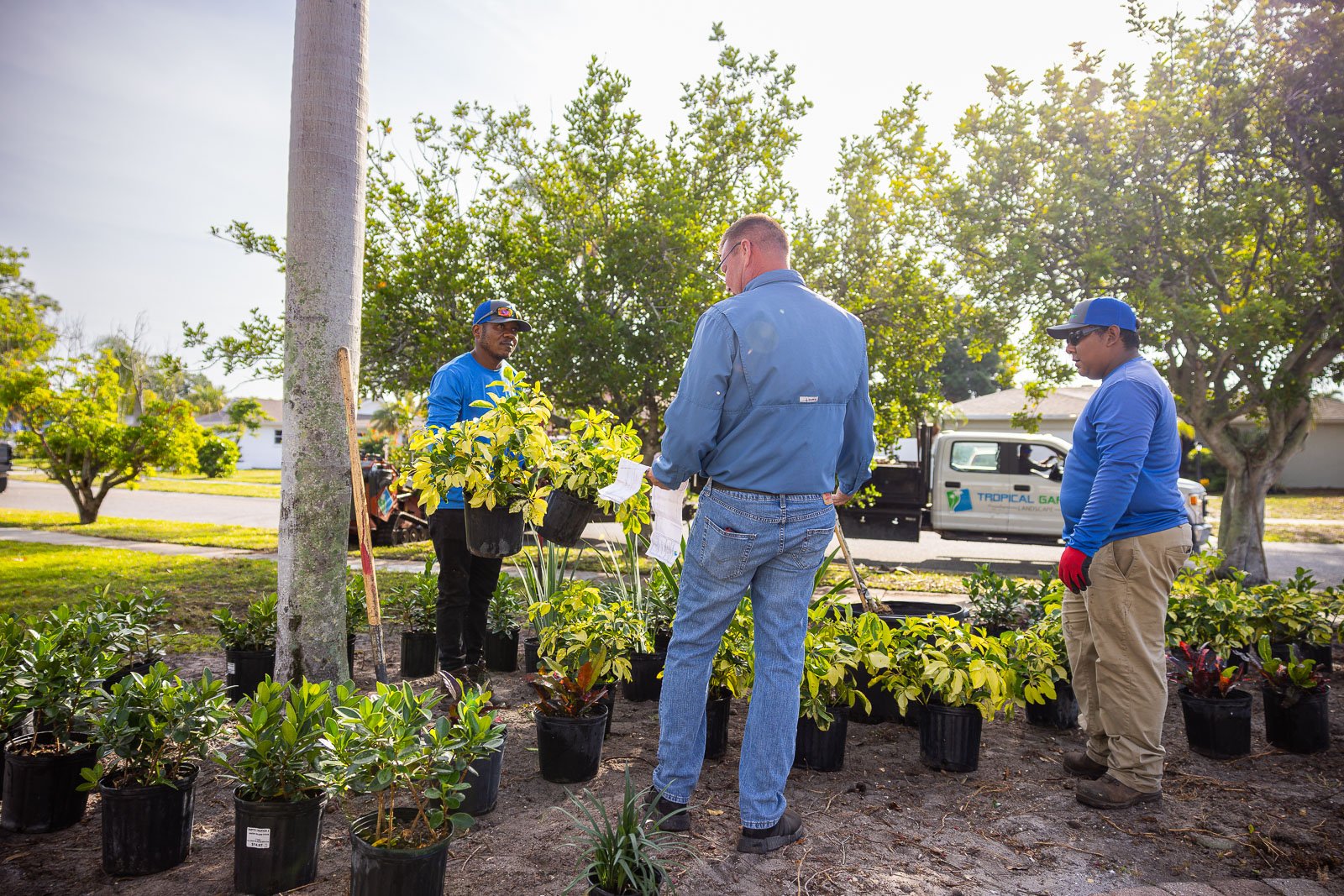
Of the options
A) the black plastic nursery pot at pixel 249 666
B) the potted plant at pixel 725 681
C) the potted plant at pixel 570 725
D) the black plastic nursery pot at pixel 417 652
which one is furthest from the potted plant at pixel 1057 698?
the black plastic nursery pot at pixel 249 666

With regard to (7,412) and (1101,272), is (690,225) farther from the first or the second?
(7,412)

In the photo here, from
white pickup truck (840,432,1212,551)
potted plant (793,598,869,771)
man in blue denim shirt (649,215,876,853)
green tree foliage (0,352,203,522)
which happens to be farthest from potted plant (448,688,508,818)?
green tree foliage (0,352,203,522)

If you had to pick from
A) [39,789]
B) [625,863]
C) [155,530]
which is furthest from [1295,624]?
[155,530]

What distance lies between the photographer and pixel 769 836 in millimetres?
2713

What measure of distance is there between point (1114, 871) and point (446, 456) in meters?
3.07

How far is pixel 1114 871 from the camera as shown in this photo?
2707 mm

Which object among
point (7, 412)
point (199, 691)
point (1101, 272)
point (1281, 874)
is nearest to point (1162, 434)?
point (1281, 874)

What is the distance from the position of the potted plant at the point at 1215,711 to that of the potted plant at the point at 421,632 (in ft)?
13.7

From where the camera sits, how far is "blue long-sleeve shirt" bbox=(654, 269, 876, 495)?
8.62 ft

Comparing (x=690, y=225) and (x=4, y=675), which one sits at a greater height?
(x=690, y=225)

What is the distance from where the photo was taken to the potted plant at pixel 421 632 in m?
4.73

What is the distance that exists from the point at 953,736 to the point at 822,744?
2.02ft

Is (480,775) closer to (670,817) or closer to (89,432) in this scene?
(670,817)

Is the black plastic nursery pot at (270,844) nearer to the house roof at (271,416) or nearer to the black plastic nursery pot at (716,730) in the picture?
the black plastic nursery pot at (716,730)
